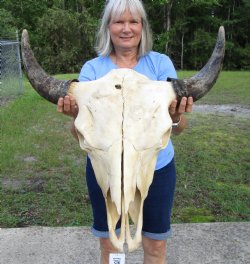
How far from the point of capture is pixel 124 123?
217 centimetres

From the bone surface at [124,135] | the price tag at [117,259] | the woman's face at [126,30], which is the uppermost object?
the woman's face at [126,30]

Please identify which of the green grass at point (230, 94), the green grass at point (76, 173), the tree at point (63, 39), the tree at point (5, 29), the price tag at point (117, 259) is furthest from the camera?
the tree at point (63, 39)

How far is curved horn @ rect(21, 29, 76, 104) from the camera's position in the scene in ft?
7.95

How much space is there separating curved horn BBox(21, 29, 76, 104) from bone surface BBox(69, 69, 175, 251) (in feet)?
0.35

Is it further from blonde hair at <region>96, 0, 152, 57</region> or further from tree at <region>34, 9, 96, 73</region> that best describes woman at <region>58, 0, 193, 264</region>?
tree at <region>34, 9, 96, 73</region>

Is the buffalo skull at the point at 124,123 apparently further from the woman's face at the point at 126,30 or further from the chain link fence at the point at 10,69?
the chain link fence at the point at 10,69

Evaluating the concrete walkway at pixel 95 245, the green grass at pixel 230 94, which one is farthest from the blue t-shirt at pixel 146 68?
the green grass at pixel 230 94

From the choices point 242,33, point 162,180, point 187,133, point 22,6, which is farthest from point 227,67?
point 162,180

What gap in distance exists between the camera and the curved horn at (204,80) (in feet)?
7.81

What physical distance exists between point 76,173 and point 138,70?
3.83m

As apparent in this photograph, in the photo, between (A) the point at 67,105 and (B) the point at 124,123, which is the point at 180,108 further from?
(A) the point at 67,105

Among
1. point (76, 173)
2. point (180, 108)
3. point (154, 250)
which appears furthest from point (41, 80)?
point (76, 173)

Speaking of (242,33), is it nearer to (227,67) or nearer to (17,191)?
(227,67)

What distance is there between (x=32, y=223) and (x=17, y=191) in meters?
1.04
